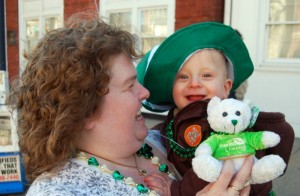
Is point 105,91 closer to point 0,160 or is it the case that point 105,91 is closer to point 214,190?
point 214,190

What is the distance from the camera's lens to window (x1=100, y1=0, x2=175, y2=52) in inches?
258

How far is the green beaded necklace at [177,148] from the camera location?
1.55 metres

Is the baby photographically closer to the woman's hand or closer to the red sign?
the woman's hand

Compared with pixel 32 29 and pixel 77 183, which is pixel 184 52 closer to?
pixel 77 183

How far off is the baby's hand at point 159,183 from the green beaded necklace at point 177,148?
13 cm

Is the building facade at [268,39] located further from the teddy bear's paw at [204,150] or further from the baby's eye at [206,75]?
the teddy bear's paw at [204,150]

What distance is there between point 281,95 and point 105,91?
454 centimetres

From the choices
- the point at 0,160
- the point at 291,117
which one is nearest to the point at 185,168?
the point at 0,160

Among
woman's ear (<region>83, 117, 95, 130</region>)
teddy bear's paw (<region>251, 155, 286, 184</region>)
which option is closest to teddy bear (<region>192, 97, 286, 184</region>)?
teddy bear's paw (<region>251, 155, 286, 184</region>)

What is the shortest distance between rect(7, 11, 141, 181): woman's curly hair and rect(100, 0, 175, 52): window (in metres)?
5.23

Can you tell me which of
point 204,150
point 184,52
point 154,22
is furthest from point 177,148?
point 154,22

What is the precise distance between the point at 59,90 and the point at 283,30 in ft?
16.1

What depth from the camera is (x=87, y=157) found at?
1396 millimetres

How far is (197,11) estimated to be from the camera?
5820 mm
